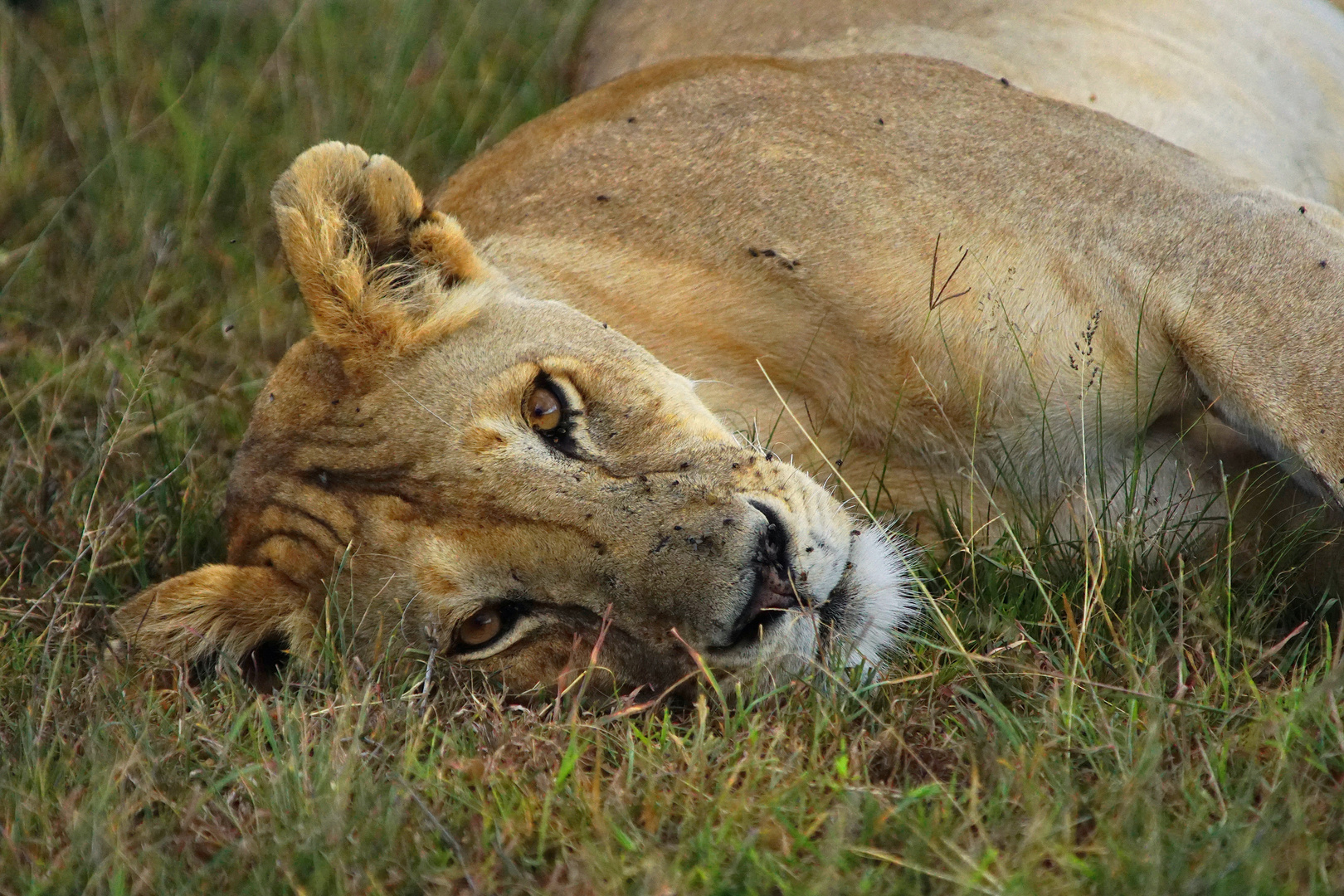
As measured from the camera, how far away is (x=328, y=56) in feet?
19.9

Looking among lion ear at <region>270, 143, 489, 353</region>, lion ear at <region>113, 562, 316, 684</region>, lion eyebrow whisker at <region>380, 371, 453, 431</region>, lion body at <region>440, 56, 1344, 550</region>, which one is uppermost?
lion body at <region>440, 56, 1344, 550</region>

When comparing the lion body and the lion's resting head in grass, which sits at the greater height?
the lion body

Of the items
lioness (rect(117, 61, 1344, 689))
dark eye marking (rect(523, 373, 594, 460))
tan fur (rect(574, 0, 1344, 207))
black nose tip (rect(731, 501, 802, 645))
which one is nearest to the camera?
black nose tip (rect(731, 501, 802, 645))

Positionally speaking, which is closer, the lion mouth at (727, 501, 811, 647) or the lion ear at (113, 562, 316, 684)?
the lion mouth at (727, 501, 811, 647)

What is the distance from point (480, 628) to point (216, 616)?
0.61 metres

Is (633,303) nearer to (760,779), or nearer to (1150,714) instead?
(760,779)

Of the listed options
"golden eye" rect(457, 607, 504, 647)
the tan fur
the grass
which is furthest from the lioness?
the tan fur

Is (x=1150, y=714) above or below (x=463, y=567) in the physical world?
above

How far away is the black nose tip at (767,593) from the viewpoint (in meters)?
2.71

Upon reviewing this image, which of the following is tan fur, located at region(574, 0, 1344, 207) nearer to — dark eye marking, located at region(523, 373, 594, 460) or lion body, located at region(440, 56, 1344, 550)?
lion body, located at region(440, 56, 1344, 550)

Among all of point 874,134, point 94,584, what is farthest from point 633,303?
point 94,584

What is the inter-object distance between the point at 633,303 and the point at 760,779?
131 cm

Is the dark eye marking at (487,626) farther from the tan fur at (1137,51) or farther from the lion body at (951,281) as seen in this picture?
the tan fur at (1137,51)

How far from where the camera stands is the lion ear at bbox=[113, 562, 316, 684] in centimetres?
307
